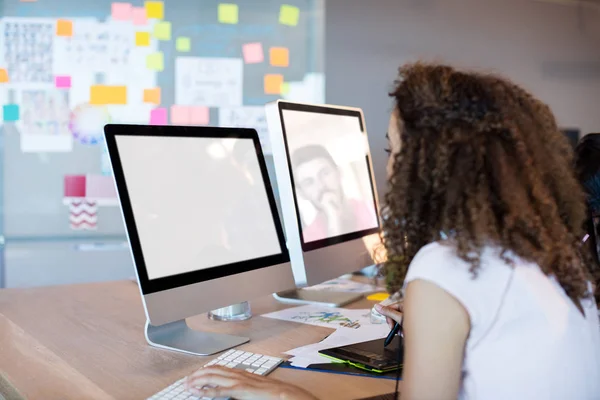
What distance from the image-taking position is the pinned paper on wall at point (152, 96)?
3.05 m

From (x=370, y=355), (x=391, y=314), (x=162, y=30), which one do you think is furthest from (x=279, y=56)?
(x=370, y=355)

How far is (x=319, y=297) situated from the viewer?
174 centimetres

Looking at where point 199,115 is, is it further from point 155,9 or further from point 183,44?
point 155,9

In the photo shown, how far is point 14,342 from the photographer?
1.31 meters

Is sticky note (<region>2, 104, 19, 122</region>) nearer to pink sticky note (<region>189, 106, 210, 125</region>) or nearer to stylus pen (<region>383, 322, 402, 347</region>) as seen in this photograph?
pink sticky note (<region>189, 106, 210, 125</region>)

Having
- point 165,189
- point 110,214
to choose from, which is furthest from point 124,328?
point 110,214

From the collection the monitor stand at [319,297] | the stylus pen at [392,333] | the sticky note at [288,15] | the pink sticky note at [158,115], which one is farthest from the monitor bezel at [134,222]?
the sticky note at [288,15]

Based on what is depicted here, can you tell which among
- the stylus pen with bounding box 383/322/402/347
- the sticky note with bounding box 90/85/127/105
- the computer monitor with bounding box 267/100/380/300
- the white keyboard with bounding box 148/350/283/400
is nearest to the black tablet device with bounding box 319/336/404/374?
the stylus pen with bounding box 383/322/402/347

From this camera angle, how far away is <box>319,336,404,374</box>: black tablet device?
115 cm

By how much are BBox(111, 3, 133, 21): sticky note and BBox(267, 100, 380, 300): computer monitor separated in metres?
1.59

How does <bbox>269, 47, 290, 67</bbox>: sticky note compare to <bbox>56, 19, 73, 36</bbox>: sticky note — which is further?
<bbox>269, 47, 290, 67</bbox>: sticky note

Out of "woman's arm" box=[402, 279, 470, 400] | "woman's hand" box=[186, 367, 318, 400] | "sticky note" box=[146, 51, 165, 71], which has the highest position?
"sticky note" box=[146, 51, 165, 71]

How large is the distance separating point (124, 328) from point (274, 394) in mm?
590

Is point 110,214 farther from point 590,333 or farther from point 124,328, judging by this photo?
Result: point 590,333
